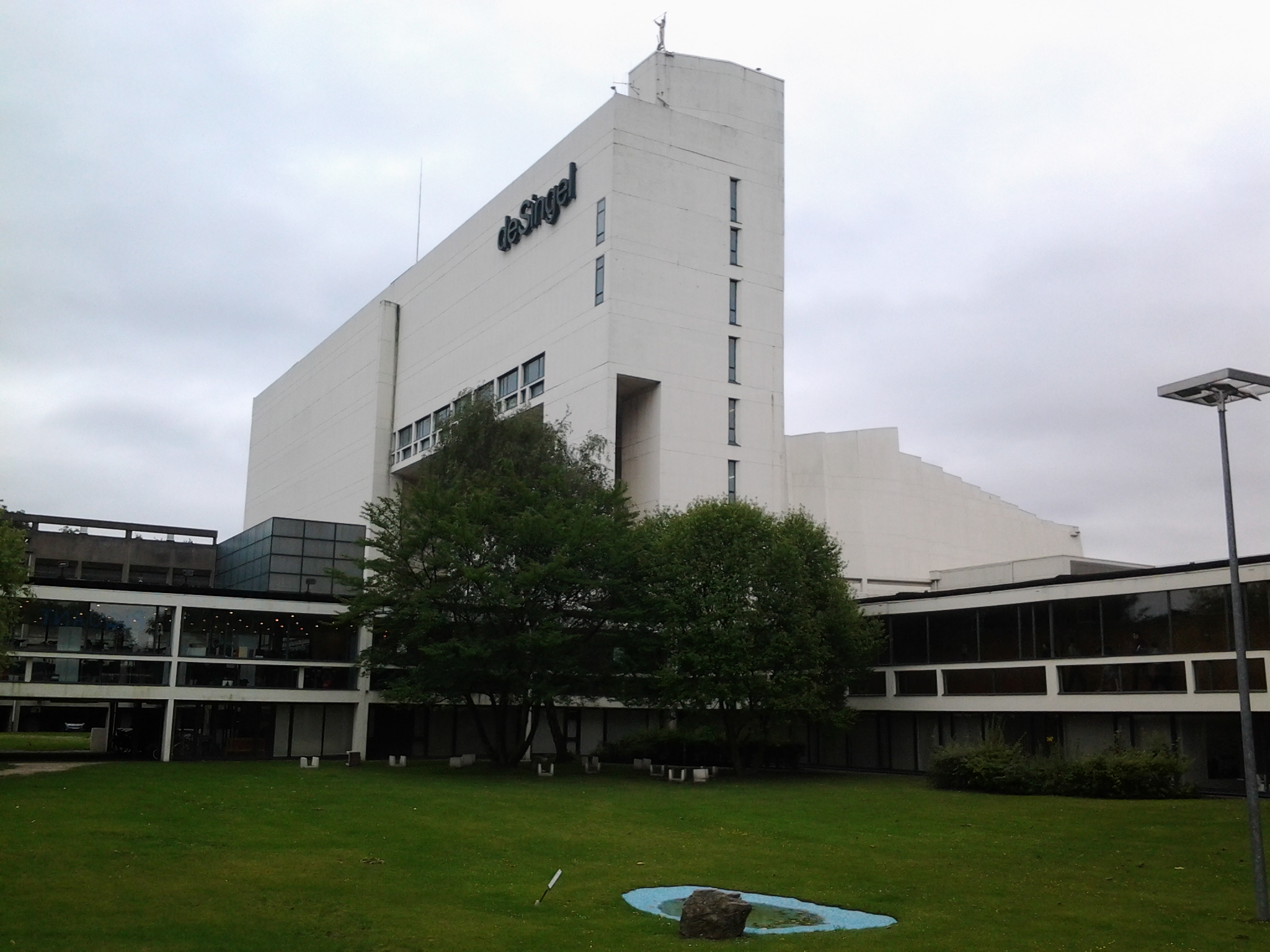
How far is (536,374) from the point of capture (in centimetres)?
7194

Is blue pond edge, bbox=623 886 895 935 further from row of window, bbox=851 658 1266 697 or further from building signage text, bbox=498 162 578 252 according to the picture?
building signage text, bbox=498 162 578 252

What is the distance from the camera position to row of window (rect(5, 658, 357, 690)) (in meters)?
51.8

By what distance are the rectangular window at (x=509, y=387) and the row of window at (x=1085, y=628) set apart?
2895 cm

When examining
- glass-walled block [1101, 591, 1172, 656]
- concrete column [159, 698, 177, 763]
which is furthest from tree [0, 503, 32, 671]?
glass-walled block [1101, 591, 1172, 656]

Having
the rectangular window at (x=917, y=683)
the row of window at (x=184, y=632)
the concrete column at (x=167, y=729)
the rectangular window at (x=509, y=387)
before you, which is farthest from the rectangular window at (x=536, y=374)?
the rectangular window at (x=917, y=683)

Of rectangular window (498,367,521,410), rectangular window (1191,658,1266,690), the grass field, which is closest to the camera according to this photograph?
the grass field

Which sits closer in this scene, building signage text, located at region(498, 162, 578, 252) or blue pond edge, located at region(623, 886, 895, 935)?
blue pond edge, located at region(623, 886, 895, 935)

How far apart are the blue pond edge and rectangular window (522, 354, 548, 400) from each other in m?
49.1

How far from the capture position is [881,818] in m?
34.7

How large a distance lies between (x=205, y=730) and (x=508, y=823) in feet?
94.6

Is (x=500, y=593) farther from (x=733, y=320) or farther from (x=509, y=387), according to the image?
(x=509, y=387)

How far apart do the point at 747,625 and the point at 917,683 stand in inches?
433

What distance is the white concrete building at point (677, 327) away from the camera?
66.9 metres

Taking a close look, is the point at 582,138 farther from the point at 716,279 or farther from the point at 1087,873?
the point at 1087,873
